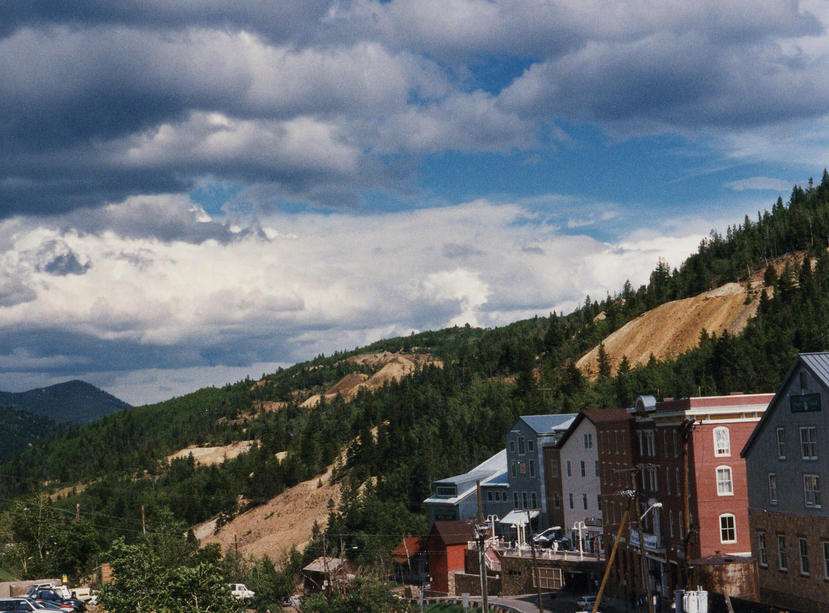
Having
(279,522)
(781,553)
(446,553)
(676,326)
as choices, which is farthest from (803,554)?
(676,326)

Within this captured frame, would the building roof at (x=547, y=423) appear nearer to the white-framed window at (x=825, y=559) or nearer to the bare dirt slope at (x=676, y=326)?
the white-framed window at (x=825, y=559)

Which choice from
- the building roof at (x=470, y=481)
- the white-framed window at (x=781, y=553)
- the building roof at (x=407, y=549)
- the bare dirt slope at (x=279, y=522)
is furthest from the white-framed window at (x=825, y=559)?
the bare dirt slope at (x=279, y=522)

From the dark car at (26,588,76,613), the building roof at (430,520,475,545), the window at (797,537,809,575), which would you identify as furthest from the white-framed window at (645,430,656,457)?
the dark car at (26,588,76,613)

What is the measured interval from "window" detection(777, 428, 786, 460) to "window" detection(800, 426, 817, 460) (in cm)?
166

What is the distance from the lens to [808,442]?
174 ft

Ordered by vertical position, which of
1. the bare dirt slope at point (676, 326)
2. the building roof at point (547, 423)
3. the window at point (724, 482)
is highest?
the bare dirt slope at point (676, 326)

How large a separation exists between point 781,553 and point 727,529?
909cm

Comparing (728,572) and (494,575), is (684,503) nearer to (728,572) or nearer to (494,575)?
(728,572)

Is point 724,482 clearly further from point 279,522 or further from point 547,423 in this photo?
point 279,522

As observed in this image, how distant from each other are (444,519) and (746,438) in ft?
154

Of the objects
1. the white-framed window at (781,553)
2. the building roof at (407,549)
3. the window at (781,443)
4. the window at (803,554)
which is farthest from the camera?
the building roof at (407,549)

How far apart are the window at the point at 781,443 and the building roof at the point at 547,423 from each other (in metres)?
37.0

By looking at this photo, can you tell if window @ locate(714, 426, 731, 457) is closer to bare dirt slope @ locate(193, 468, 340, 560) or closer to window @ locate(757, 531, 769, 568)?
window @ locate(757, 531, 769, 568)

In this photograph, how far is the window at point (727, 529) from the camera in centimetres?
6353
